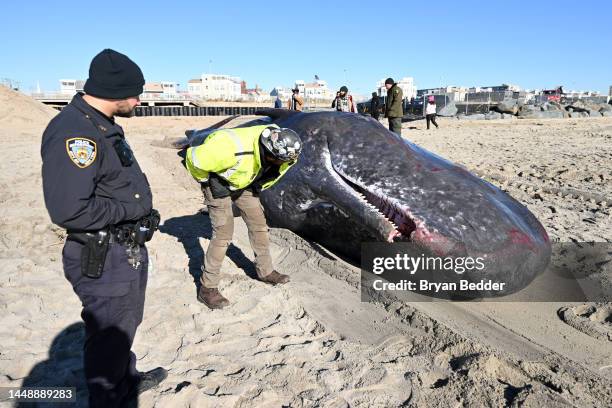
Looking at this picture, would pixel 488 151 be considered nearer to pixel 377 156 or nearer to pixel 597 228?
pixel 597 228

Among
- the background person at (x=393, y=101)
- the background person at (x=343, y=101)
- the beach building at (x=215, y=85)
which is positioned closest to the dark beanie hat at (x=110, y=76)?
the background person at (x=393, y=101)

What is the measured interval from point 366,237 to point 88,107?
278cm

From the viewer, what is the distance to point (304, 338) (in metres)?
3.30

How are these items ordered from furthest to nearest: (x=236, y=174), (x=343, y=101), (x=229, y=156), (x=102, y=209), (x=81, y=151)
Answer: (x=343, y=101)
(x=236, y=174)
(x=229, y=156)
(x=102, y=209)
(x=81, y=151)

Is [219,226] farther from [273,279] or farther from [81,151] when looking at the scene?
[81,151]

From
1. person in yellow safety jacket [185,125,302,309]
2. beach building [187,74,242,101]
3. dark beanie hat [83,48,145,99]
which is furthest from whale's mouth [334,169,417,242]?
beach building [187,74,242,101]

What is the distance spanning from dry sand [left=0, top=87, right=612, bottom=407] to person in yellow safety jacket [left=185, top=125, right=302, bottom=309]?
0.32 metres

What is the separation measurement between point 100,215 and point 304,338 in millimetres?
1817

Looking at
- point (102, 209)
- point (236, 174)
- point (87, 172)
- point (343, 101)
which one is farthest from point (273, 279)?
point (343, 101)

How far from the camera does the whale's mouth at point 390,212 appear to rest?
3.92 meters

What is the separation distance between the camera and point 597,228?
5371mm

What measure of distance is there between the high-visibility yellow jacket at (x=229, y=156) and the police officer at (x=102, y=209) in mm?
1096

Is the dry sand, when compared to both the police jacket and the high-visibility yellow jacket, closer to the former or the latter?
the high-visibility yellow jacket

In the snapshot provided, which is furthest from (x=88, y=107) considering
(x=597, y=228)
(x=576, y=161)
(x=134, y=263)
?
(x=576, y=161)
